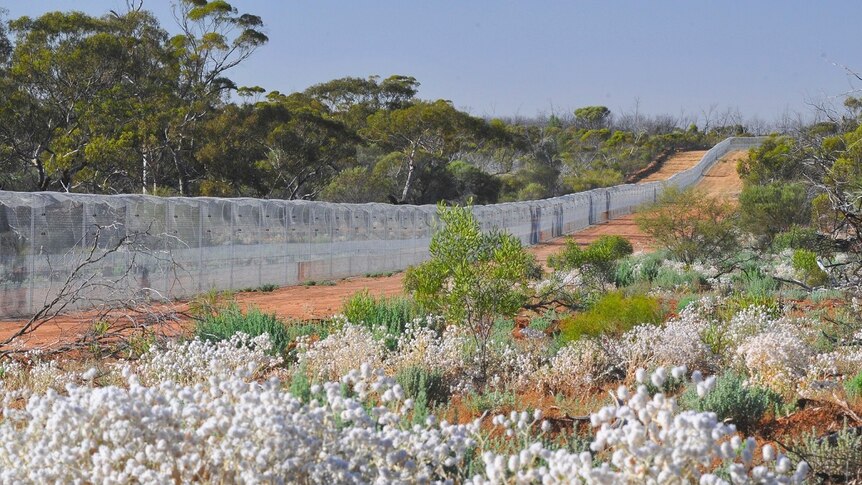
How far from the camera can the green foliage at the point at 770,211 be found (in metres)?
28.4

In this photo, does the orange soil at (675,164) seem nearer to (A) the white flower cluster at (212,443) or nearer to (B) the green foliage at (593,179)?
(B) the green foliage at (593,179)

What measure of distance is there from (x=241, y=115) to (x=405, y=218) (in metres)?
17.9

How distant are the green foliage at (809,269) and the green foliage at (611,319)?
23.8 ft

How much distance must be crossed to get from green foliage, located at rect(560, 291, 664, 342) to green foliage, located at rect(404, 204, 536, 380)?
2.46 ft

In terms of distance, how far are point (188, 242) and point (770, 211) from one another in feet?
55.8

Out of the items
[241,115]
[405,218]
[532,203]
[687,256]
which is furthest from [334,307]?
[241,115]

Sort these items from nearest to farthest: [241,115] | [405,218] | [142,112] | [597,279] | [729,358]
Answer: [729,358] < [597,279] < [405,218] < [142,112] < [241,115]

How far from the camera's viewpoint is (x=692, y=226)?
22.5 metres

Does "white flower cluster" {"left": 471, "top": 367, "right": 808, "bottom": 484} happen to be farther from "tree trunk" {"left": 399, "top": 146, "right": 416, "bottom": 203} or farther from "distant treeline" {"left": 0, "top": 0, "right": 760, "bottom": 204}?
"tree trunk" {"left": 399, "top": 146, "right": 416, "bottom": 203}

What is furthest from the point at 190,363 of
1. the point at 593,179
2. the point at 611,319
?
the point at 593,179

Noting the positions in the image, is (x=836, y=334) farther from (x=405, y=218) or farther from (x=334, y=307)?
(x=405, y=218)

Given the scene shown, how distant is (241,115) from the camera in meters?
43.4

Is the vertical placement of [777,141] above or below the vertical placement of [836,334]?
above

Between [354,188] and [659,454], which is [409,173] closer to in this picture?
[354,188]
